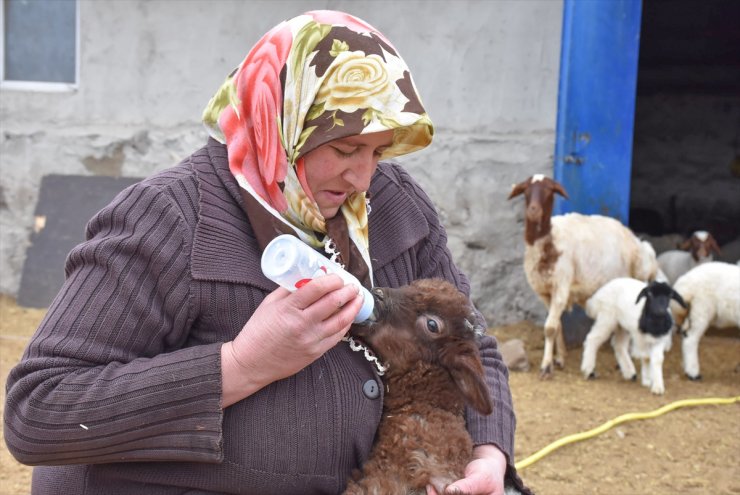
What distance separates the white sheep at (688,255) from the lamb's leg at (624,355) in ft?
6.26

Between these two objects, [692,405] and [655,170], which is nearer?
[692,405]

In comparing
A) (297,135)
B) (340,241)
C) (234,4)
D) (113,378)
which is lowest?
(113,378)

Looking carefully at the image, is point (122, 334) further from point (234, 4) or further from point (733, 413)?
point (234, 4)

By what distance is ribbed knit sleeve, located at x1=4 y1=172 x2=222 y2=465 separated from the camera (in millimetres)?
1968

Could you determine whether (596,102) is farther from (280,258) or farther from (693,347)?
(280,258)

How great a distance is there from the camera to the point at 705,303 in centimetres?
681

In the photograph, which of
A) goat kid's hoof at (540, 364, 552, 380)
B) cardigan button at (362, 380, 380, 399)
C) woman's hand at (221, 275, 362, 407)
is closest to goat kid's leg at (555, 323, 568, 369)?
goat kid's hoof at (540, 364, 552, 380)

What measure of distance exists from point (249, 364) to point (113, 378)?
31 centimetres

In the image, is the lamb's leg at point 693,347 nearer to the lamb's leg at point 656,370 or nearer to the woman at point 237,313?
the lamb's leg at point 656,370

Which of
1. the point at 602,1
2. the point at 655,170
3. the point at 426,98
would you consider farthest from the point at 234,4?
the point at 655,170

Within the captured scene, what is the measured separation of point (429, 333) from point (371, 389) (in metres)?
0.25

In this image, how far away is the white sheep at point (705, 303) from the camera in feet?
22.1

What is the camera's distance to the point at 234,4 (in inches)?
301

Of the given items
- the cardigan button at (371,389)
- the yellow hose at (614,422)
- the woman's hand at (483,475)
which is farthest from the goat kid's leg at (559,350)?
the cardigan button at (371,389)
